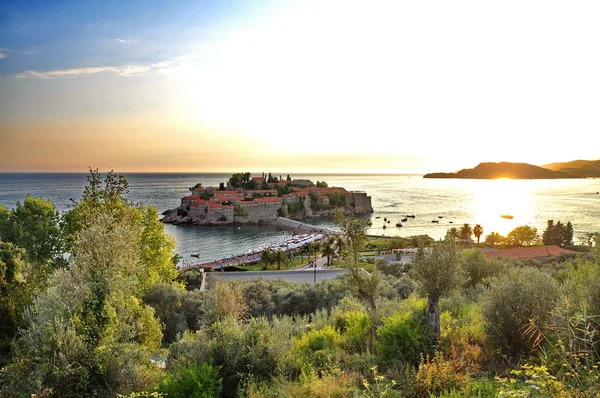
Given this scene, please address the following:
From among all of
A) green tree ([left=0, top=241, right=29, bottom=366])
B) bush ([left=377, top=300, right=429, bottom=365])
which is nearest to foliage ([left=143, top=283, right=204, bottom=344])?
green tree ([left=0, top=241, right=29, bottom=366])

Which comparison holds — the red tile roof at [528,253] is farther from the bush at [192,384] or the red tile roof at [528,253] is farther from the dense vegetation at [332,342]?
the bush at [192,384]

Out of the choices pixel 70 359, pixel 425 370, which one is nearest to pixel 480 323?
pixel 425 370

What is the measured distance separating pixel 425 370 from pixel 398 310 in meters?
3.09

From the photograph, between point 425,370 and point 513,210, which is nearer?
point 425,370

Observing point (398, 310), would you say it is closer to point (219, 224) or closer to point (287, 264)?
point (287, 264)

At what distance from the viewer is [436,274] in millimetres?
7707

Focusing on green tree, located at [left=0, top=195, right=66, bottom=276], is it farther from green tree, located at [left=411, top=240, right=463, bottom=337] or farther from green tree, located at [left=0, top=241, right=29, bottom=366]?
green tree, located at [left=411, top=240, right=463, bottom=337]

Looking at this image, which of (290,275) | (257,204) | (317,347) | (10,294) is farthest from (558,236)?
(10,294)

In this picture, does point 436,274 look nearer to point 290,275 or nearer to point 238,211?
point 290,275

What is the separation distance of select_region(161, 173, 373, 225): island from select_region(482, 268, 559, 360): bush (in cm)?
6676

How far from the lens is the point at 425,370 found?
558 cm

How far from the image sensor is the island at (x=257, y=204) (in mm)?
72875

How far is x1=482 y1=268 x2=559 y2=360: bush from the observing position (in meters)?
6.67

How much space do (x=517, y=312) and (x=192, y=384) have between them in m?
6.06
